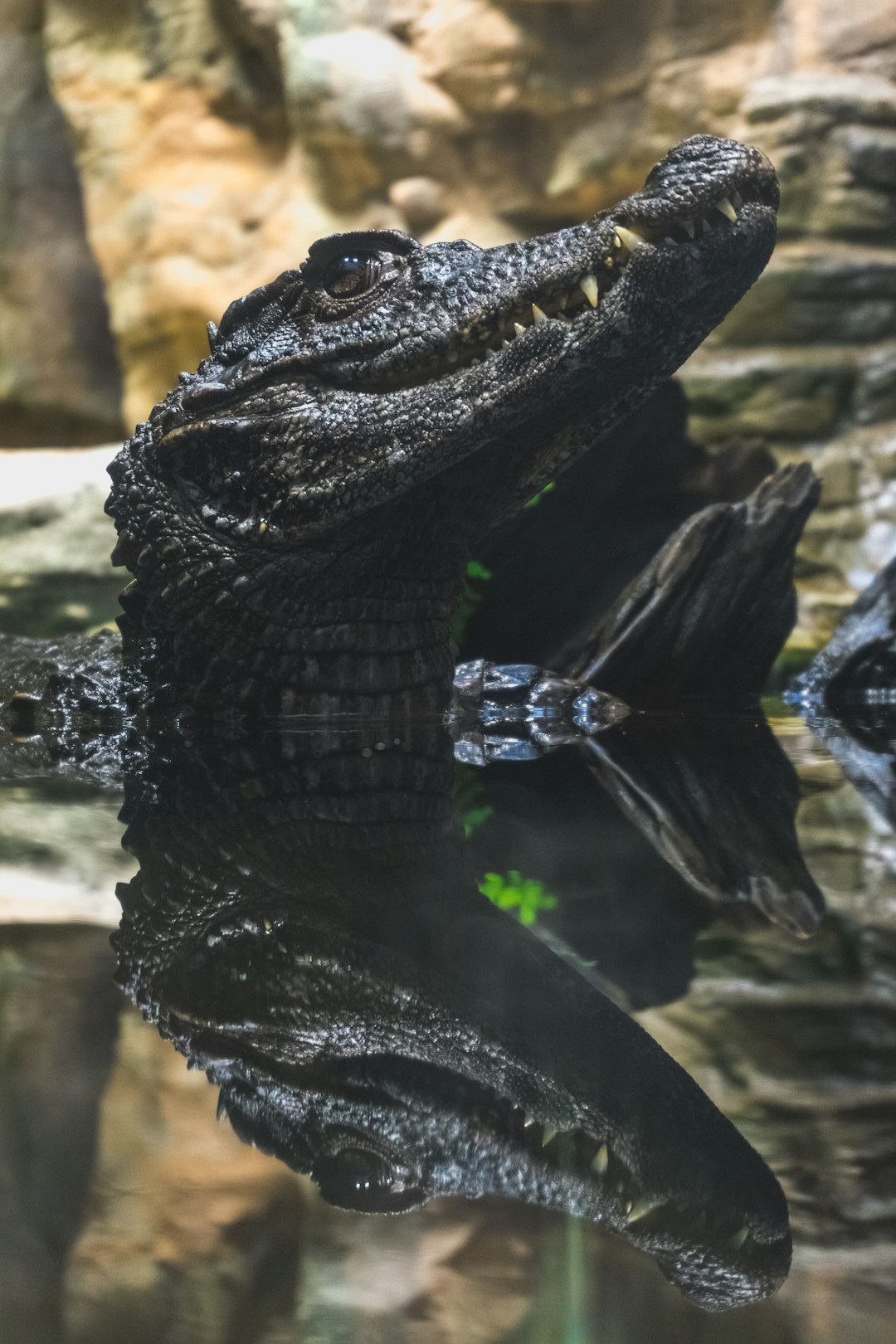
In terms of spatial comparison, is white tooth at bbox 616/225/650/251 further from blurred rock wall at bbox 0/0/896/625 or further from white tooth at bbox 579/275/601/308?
blurred rock wall at bbox 0/0/896/625

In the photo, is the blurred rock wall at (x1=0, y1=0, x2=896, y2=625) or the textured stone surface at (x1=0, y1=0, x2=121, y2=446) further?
the textured stone surface at (x1=0, y1=0, x2=121, y2=446)

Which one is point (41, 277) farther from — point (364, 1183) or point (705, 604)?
point (364, 1183)

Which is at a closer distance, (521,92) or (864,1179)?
(864,1179)

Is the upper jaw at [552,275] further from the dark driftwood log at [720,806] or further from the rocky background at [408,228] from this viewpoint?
the rocky background at [408,228]

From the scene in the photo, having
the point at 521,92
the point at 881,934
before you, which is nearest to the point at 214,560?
the point at 881,934

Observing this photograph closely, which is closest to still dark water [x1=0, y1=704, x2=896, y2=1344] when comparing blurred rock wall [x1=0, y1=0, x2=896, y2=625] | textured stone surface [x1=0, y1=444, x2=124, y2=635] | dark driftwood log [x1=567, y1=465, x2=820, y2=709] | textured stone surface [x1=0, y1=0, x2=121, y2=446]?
dark driftwood log [x1=567, y1=465, x2=820, y2=709]

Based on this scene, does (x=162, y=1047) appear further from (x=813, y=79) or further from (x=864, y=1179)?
(x=813, y=79)
